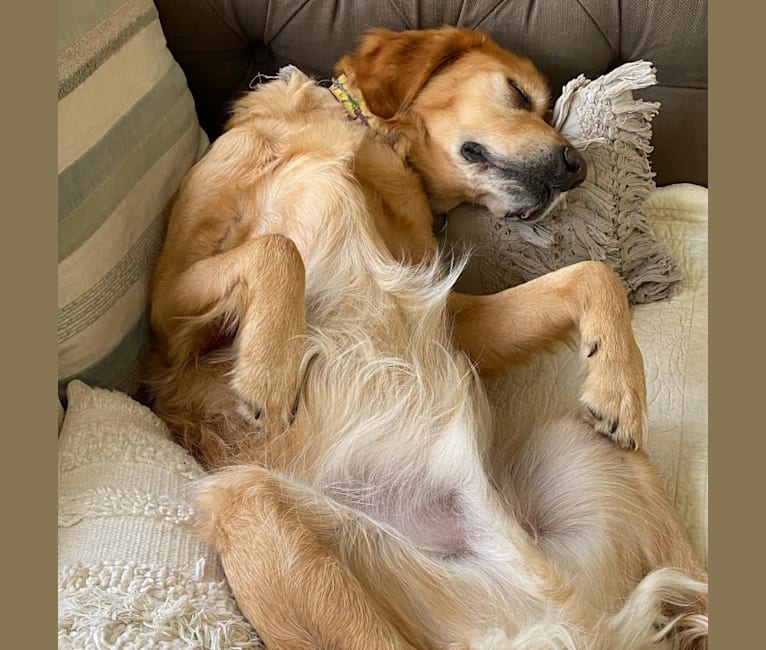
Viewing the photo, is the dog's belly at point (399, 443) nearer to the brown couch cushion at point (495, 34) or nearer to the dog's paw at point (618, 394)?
the dog's paw at point (618, 394)

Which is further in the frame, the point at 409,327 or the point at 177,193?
the point at 177,193

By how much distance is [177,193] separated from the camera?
1.96 metres

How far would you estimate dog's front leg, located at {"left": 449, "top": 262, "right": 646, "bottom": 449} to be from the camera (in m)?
1.63

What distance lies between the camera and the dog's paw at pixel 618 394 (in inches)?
63.6

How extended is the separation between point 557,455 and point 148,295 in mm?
940

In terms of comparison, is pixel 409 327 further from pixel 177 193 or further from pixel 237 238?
pixel 177 193

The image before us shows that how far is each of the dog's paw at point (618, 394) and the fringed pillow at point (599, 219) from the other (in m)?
0.41

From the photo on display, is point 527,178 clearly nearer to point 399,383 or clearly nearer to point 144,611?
point 399,383

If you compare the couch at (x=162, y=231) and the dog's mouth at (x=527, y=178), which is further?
the dog's mouth at (x=527, y=178)

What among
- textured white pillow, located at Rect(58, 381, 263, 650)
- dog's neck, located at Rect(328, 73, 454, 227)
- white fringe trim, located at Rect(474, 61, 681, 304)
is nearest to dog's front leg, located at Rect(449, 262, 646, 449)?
white fringe trim, located at Rect(474, 61, 681, 304)

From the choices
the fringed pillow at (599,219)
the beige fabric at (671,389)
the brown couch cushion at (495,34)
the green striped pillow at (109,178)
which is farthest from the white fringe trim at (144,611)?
the brown couch cushion at (495,34)

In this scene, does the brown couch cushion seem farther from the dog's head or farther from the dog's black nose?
the dog's black nose

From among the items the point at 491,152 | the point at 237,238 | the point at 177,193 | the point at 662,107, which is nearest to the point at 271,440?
the point at 237,238

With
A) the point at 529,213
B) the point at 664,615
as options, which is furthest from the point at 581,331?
the point at 664,615
